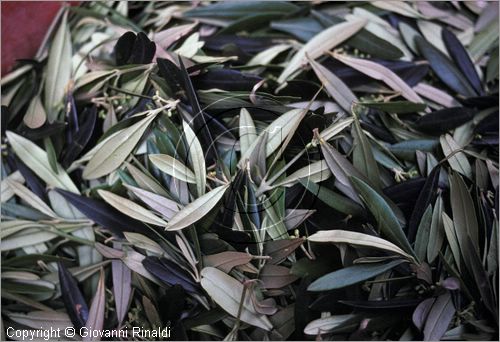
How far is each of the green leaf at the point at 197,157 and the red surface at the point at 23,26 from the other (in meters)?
0.28

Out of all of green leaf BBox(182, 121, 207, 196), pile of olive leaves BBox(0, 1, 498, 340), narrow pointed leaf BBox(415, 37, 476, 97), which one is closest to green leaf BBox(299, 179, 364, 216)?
pile of olive leaves BBox(0, 1, 498, 340)

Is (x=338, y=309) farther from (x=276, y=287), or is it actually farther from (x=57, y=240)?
(x=57, y=240)

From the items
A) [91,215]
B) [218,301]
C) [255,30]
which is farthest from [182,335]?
[255,30]

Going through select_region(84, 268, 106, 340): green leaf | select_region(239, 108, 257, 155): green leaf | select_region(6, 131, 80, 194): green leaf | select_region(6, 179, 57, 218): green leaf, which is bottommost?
select_region(84, 268, 106, 340): green leaf

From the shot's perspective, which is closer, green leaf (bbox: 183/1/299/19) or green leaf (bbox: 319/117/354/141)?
green leaf (bbox: 319/117/354/141)

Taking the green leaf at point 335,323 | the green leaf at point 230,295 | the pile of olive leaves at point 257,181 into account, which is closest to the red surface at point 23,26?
the pile of olive leaves at point 257,181

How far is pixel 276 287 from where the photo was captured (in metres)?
0.62

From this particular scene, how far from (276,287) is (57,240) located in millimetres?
268

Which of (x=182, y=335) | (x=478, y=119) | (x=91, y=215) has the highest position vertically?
(x=478, y=119)

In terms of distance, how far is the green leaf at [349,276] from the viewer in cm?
60

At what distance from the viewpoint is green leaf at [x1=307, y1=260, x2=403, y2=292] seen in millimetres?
601

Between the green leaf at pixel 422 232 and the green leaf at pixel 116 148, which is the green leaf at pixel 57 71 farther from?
the green leaf at pixel 422 232

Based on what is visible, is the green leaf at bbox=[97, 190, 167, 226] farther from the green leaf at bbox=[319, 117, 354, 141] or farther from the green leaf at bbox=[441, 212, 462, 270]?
the green leaf at bbox=[441, 212, 462, 270]

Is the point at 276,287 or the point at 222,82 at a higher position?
the point at 222,82
